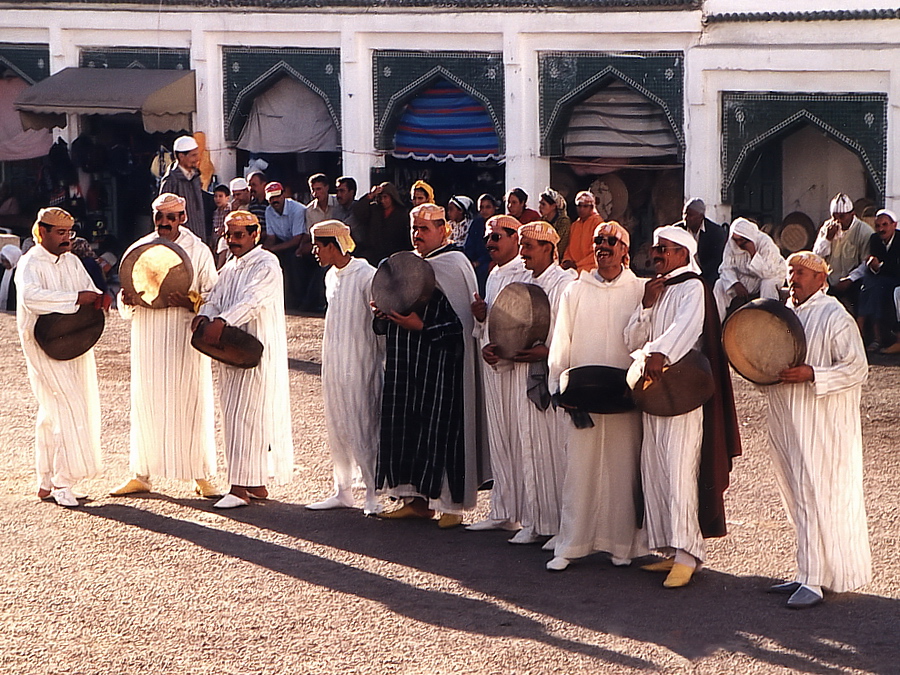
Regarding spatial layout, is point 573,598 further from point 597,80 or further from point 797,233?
point 597,80

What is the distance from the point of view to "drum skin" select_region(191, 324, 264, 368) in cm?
763

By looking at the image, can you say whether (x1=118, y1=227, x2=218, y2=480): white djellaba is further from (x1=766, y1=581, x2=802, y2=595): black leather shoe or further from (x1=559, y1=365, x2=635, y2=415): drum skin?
(x1=766, y1=581, x2=802, y2=595): black leather shoe

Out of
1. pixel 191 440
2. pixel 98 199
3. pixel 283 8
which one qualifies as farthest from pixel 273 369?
pixel 98 199

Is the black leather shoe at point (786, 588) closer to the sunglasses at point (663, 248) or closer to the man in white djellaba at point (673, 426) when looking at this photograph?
the man in white djellaba at point (673, 426)

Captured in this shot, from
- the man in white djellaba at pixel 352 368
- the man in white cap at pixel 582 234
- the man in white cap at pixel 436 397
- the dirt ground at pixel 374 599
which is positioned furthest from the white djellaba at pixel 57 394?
the man in white cap at pixel 582 234

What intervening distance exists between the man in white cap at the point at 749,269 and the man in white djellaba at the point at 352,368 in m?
4.90

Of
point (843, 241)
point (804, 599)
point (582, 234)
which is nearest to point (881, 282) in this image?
point (843, 241)

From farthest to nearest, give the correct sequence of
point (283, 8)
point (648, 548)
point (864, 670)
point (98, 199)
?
point (98, 199) < point (283, 8) < point (648, 548) < point (864, 670)

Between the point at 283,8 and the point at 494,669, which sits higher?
the point at 283,8

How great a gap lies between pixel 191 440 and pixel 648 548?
2.73m

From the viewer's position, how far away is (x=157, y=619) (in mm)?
6109

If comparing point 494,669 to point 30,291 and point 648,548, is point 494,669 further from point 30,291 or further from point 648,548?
point 30,291

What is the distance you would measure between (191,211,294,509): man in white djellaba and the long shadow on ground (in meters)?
0.31

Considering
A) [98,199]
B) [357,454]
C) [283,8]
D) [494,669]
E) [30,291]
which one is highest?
[283,8]
